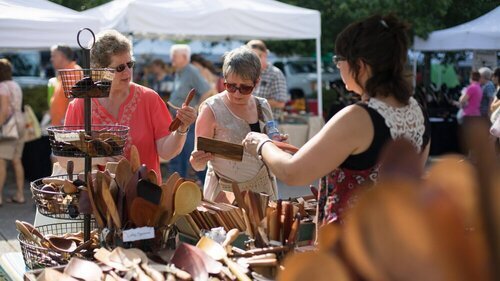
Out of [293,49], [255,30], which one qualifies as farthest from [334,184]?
[293,49]

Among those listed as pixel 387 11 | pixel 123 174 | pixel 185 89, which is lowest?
pixel 185 89

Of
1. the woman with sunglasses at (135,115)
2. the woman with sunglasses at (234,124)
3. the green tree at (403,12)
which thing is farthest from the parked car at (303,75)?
the woman with sunglasses at (135,115)

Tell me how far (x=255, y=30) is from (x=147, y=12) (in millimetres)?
1301

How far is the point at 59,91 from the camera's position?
5.59 meters

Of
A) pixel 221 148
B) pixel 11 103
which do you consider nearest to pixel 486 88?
pixel 11 103

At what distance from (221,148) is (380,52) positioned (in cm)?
73

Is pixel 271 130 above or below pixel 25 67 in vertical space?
above

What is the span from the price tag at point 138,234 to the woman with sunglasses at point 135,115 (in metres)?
0.71

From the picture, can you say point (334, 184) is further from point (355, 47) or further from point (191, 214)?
point (191, 214)

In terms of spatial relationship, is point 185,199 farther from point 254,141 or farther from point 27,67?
point 27,67

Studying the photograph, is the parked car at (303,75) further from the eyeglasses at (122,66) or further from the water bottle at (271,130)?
the eyeglasses at (122,66)

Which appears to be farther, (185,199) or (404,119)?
(185,199)

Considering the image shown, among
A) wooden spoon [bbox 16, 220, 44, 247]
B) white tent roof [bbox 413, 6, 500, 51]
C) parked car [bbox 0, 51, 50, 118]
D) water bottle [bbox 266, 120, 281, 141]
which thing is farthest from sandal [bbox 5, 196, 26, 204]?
parked car [bbox 0, 51, 50, 118]

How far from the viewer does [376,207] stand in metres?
0.50
